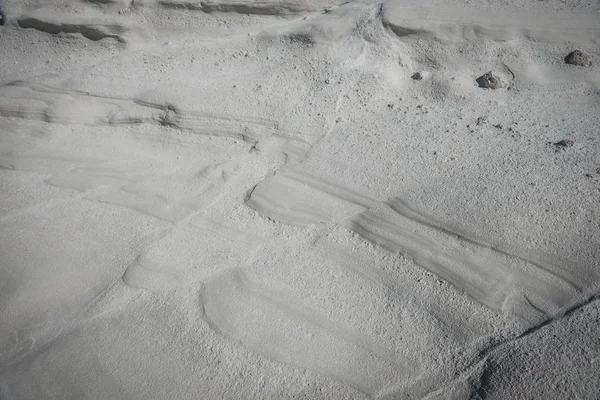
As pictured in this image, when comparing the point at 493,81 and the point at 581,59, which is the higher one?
the point at 581,59

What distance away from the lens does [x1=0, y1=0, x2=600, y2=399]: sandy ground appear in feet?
5.14

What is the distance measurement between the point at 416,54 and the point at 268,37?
0.94 m

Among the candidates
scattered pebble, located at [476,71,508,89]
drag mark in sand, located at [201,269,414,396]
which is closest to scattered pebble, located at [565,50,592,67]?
scattered pebble, located at [476,71,508,89]

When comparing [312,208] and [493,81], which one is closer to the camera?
[312,208]

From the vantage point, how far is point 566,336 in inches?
57.3

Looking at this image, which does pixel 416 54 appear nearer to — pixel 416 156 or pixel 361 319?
pixel 416 156

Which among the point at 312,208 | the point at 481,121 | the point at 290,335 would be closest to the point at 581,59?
the point at 481,121

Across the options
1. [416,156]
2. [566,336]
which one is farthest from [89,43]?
[566,336]

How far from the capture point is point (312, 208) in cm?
205

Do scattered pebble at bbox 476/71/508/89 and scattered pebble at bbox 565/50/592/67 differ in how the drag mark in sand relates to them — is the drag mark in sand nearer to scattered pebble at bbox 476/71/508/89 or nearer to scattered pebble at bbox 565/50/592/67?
scattered pebble at bbox 476/71/508/89

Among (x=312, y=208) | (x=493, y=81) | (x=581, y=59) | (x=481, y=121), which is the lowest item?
(x=312, y=208)

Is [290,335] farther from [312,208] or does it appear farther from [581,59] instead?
[581,59]

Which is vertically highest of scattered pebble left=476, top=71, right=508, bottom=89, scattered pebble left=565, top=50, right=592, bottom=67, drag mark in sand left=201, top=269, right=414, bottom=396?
scattered pebble left=565, top=50, right=592, bottom=67

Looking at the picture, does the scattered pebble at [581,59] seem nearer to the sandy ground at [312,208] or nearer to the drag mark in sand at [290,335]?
the sandy ground at [312,208]
